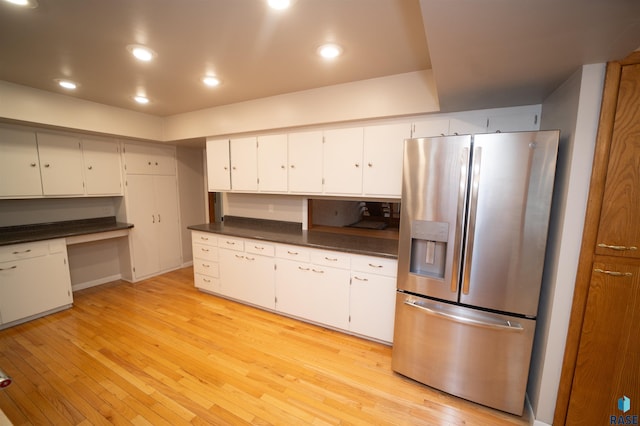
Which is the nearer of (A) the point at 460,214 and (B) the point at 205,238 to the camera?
(A) the point at 460,214

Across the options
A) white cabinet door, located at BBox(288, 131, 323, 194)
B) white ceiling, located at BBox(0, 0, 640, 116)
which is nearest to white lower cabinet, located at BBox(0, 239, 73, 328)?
white ceiling, located at BBox(0, 0, 640, 116)

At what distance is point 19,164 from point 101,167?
77 cm

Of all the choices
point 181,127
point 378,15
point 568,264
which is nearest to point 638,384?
point 568,264

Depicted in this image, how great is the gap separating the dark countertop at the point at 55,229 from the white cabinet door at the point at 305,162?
2741mm

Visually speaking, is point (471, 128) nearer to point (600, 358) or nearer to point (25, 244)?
point (600, 358)

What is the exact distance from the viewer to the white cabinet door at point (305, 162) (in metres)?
2.80

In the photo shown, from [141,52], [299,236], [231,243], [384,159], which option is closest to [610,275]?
[384,159]

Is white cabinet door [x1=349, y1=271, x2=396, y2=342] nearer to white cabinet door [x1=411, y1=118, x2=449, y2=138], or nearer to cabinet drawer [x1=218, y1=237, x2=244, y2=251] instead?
white cabinet door [x1=411, y1=118, x2=449, y2=138]

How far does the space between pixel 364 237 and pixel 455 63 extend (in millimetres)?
1881

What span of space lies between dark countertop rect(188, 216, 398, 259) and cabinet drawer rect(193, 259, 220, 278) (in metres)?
0.47

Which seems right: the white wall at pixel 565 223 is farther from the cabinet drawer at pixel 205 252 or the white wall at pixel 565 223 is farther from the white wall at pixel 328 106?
the cabinet drawer at pixel 205 252

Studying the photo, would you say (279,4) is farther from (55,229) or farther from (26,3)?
(55,229)

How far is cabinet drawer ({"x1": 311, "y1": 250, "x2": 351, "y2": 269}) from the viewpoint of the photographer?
248 centimetres

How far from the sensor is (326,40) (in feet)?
5.63
